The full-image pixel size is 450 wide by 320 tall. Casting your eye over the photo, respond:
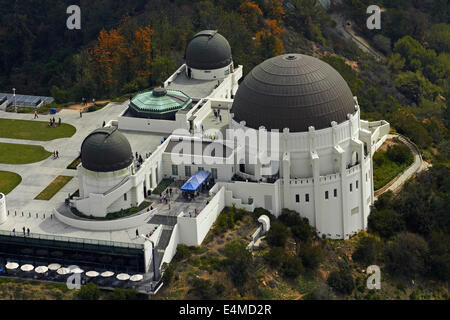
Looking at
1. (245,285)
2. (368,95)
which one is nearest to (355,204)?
(245,285)

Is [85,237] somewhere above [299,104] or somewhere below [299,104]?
below

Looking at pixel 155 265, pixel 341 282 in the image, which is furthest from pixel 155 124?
pixel 341 282

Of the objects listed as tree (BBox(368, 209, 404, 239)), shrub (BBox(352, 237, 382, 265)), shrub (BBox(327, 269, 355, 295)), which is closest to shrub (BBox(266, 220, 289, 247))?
shrub (BBox(327, 269, 355, 295))

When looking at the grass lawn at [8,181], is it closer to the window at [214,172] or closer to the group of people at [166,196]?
the group of people at [166,196]

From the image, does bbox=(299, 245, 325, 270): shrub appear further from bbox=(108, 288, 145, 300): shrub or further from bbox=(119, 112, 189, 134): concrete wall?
bbox=(119, 112, 189, 134): concrete wall

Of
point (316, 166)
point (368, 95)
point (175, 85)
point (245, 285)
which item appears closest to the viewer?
point (245, 285)

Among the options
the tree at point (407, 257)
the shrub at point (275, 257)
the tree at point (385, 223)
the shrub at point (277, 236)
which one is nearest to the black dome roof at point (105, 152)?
the shrub at point (277, 236)

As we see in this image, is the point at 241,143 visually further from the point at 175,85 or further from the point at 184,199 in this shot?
the point at 175,85
